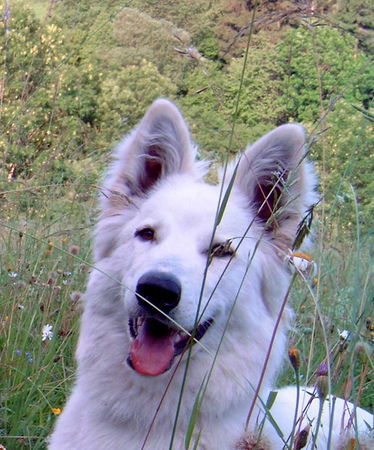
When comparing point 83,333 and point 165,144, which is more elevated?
point 165,144

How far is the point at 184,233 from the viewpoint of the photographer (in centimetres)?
252

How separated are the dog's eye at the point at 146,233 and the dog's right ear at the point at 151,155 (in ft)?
0.74

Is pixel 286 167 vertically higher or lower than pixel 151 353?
Answer: higher

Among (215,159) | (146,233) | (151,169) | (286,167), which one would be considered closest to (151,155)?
(151,169)

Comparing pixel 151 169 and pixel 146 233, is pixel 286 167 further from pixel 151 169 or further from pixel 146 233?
pixel 151 169

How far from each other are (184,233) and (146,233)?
18 cm

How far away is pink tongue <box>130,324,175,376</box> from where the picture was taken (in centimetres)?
228

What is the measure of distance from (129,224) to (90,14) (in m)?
1.89

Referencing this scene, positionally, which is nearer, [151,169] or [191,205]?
[191,205]

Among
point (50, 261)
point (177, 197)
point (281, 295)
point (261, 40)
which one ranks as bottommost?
point (50, 261)

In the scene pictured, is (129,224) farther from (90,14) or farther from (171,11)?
(171,11)

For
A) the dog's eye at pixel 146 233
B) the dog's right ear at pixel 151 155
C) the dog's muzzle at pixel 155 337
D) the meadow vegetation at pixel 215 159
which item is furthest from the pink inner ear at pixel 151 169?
the dog's muzzle at pixel 155 337

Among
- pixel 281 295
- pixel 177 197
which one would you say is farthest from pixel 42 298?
pixel 281 295

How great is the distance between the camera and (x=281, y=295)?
8.97 ft
